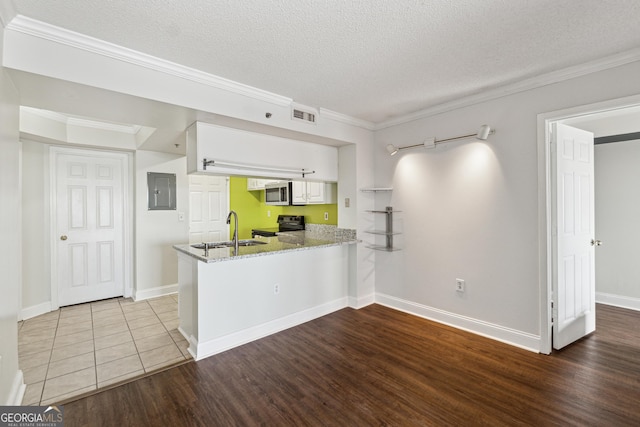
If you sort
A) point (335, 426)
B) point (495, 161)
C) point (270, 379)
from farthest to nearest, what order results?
point (495, 161)
point (270, 379)
point (335, 426)

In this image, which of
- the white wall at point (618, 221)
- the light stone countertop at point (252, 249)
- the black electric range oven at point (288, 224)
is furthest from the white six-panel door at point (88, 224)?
the white wall at point (618, 221)

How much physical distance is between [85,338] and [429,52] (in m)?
4.20

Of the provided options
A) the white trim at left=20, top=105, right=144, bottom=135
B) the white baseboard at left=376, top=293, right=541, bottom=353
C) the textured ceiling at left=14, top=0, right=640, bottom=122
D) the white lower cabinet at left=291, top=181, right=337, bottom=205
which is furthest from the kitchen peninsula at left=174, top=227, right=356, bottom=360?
the white trim at left=20, top=105, right=144, bottom=135

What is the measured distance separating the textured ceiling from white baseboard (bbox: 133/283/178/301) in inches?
135

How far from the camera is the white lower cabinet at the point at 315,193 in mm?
4457

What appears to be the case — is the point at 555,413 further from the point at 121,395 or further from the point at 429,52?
the point at 121,395

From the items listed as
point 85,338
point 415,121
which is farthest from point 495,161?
point 85,338

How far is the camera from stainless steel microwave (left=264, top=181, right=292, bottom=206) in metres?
5.07

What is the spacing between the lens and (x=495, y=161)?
3.02 metres

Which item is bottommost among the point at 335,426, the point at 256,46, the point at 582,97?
the point at 335,426

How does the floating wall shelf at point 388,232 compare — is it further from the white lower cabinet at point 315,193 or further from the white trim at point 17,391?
the white trim at point 17,391

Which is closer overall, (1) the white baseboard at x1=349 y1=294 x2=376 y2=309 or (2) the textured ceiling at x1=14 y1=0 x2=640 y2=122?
(2) the textured ceiling at x1=14 y1=0 x2=640 y2=122

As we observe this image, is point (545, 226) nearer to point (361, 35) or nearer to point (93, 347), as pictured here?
point (361, 35)

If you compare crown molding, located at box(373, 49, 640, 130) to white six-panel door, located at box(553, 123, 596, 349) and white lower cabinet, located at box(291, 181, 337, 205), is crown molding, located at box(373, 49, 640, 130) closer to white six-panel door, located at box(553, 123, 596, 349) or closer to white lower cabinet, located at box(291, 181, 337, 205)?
white six-panel door, located at box(553, 123, 596, 349)
